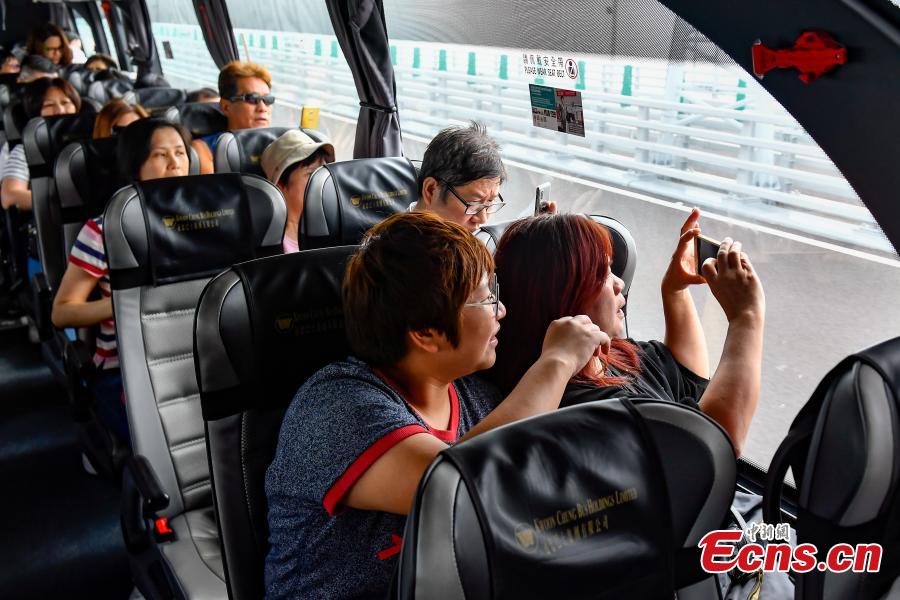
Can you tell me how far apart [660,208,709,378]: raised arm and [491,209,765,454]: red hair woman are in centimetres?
8

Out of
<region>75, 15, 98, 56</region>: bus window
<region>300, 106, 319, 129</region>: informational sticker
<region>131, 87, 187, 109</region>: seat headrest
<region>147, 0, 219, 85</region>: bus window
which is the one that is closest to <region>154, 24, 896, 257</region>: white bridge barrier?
<region>300, 106, 319, 129</region>: informational sticker

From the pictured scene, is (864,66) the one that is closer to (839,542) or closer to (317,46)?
(839,542)

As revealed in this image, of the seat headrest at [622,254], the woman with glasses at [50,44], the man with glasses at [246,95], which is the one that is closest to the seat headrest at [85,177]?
the man with glasses at [246,95]

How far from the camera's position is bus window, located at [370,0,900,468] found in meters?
2.21

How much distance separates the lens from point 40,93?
15.8 ft

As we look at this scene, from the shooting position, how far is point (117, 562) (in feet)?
8.82

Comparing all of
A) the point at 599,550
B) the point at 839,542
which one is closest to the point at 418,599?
the point at 599,550

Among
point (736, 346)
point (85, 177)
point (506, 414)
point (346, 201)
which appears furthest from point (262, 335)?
point (85, 177)

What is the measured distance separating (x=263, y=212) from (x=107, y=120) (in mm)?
1893

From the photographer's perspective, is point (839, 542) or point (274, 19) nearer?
point (839, 542)

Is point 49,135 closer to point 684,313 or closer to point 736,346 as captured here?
point 684,313

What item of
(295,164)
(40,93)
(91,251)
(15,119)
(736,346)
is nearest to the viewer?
(736,346)

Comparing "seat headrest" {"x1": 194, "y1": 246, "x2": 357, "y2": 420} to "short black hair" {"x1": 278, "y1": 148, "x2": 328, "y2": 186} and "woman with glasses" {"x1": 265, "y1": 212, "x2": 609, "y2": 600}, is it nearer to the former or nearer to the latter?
"woman with glasses" {"x1": 265, "y1": 212, "x2": 609, "y2": 600}

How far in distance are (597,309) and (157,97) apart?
16.8 feet
